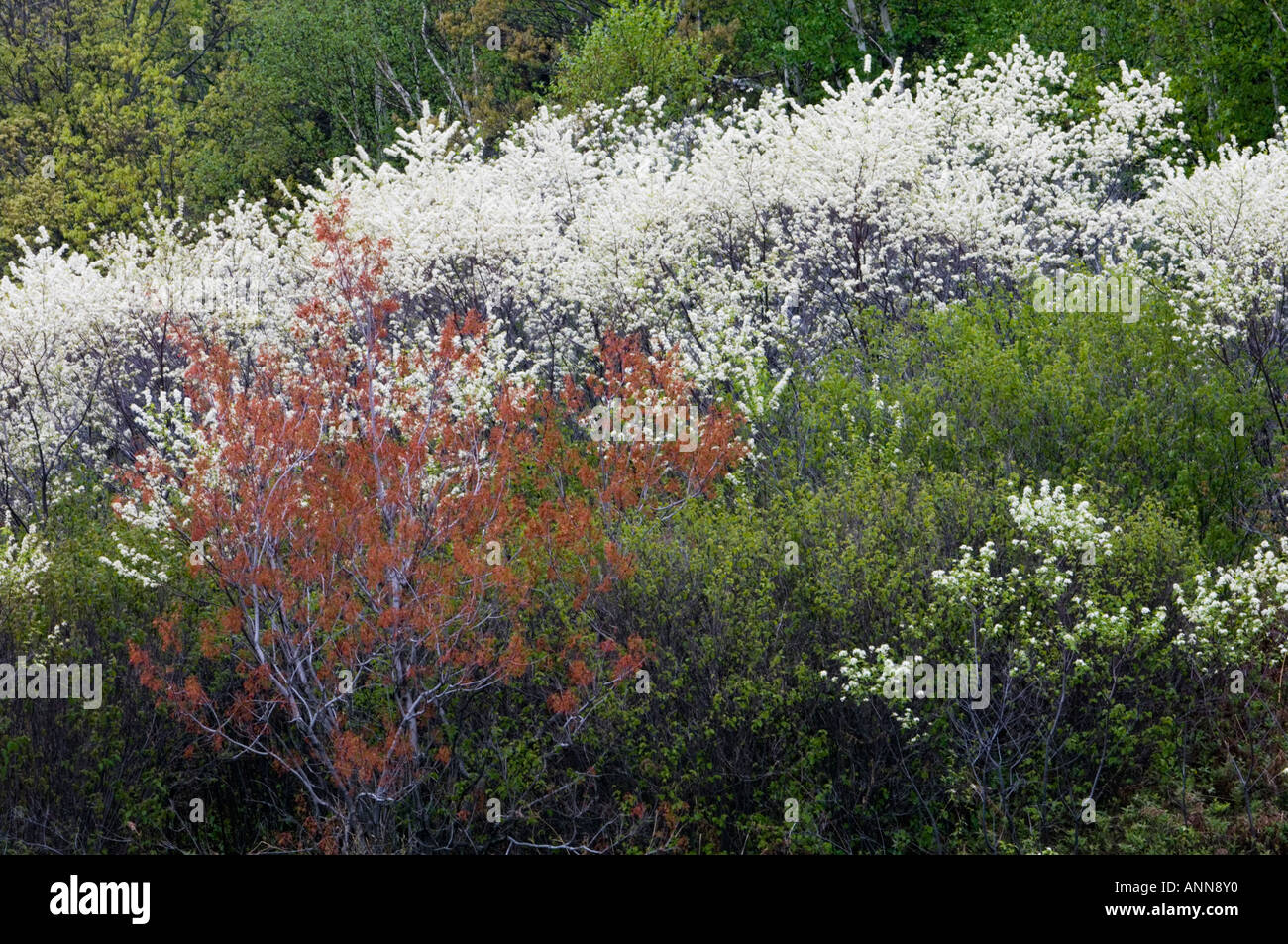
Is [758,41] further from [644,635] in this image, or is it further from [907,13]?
[644,635]

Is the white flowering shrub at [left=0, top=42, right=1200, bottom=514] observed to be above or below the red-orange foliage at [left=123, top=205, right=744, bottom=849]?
above

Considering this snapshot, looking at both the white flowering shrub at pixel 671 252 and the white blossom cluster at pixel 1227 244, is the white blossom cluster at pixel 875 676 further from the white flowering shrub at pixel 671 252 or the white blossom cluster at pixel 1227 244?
the white blossom cluster at pixel 1227 244

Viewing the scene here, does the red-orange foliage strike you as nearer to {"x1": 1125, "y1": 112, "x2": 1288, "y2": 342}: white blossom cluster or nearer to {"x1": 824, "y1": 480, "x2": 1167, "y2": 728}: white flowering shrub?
{"x1": 824, "y1": 480, "x2": 1167, "y2": 728}: white flowering shrub

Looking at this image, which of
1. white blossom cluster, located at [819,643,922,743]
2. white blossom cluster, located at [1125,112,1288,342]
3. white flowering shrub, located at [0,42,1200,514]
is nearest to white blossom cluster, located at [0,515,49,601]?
white flowering shrub, located at [0,42,1200,514]

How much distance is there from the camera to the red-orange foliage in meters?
12.2

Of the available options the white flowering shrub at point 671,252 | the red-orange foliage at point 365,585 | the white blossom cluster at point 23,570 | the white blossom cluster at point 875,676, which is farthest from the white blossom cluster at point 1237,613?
the white blossom cluster at point 23,570

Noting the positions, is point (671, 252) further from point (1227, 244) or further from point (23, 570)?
point (23, 570)

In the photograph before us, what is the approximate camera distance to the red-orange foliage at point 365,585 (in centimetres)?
1222

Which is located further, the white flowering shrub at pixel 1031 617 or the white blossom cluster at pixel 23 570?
the white blossom cluster at pixel 23 570

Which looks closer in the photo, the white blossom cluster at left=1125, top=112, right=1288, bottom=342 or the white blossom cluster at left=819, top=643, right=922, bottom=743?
the white blossom cluster at left=819, top=643, right=922, bottom=743

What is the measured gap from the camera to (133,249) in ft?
86.2

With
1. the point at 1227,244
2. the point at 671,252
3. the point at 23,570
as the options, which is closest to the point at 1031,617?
the point at 1227,244

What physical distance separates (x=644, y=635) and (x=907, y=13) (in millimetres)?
30818
